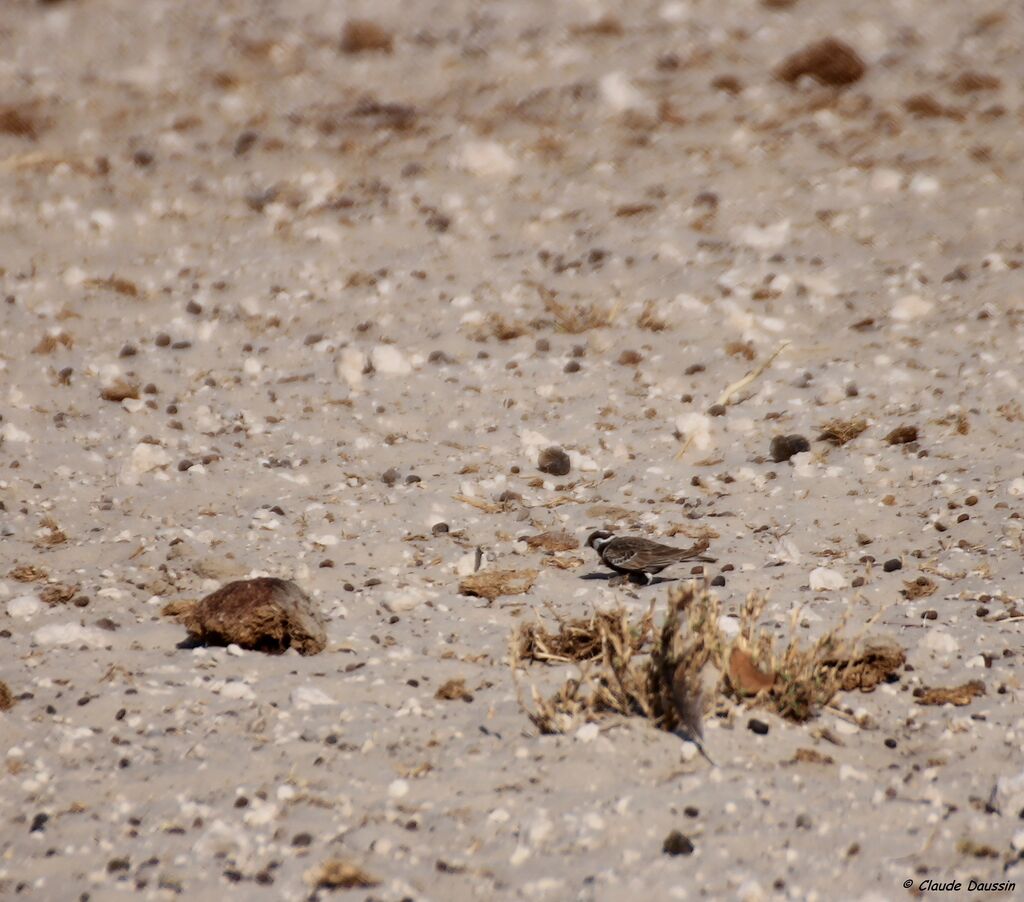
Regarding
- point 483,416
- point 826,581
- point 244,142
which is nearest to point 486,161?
point 244,142

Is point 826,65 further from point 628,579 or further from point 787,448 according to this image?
point 628,579

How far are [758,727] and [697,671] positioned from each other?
9.2 inches

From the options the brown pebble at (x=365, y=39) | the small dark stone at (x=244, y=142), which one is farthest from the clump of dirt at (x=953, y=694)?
the brown pebble at (x=365, y=39)

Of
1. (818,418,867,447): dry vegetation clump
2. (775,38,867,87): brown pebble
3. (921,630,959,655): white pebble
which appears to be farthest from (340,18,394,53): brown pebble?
(921,630,959,655): white pebble

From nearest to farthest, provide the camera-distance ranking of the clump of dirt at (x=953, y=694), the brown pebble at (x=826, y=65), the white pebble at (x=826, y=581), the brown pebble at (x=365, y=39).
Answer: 1. the clump of dirt at (x=953, y=694)
2. the white pebble at (x=826, y=581)
3. the brown pebble at (x=826, y=65)
4. the brown pebble at (x=365, y=39)

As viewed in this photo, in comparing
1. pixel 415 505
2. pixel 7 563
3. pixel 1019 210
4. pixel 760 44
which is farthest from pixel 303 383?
pixel 760 44

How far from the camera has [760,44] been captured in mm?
8594

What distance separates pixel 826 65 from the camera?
815 cm

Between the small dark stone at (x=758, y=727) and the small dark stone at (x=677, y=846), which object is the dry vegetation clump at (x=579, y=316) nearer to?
the small dark stone at (x=758, y=727)

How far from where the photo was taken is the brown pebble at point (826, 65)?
8094 mm

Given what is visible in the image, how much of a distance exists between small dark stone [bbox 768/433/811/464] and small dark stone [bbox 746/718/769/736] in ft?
6.08

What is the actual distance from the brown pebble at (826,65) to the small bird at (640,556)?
5041 mm

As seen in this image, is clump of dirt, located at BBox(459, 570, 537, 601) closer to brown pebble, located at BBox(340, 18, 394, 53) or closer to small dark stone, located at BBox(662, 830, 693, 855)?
small dark stone, located at BBox(662, 830, 693, 855)

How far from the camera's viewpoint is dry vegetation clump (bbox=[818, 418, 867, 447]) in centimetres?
491
